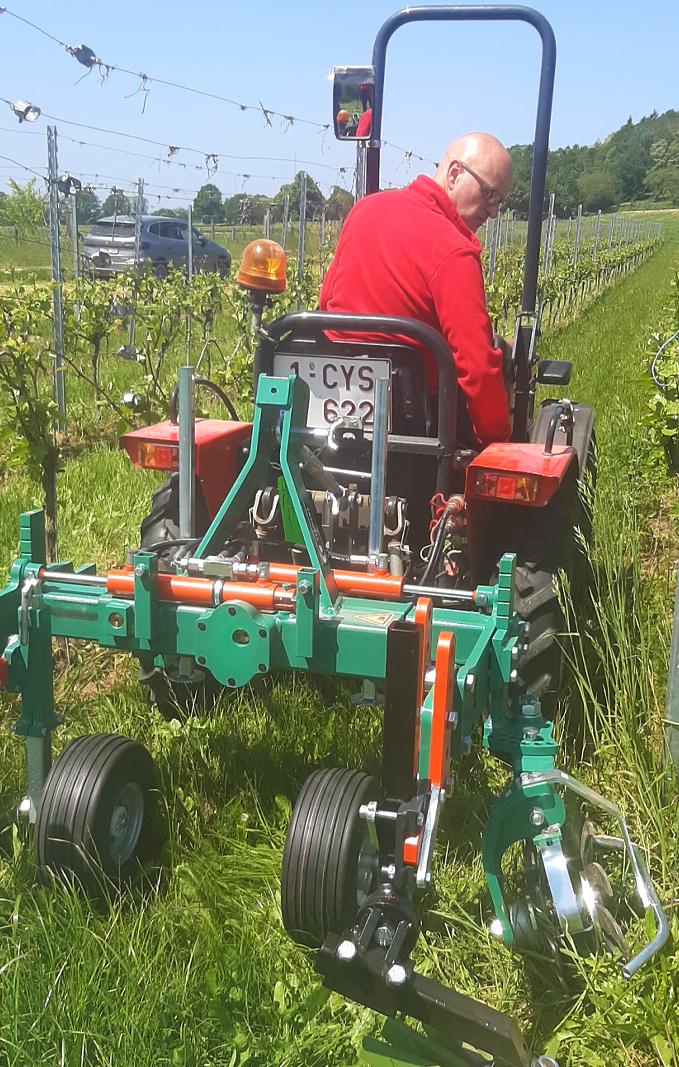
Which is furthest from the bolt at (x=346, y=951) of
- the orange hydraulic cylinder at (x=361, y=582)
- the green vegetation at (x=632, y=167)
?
the green vegetation at (x=632, y=167)

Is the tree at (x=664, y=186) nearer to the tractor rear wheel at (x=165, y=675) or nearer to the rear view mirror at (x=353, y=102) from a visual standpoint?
the rear view mirror at (x=353, y=102)

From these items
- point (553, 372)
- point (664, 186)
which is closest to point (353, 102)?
point (553, 372)

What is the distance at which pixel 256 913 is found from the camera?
235 cm

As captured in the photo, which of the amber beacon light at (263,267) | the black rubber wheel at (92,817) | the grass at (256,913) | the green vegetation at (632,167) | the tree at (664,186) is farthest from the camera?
the tree at (664,186)

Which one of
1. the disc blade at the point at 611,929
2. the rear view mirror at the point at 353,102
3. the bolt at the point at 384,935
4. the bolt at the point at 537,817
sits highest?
the rear view mirror at the point at 353,102

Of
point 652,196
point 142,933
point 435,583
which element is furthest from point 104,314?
point 652,196

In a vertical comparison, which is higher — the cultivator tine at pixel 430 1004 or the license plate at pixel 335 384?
the license plate at pixel 335 384

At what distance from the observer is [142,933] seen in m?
2.21

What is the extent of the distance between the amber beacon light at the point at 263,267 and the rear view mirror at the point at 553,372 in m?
1.11

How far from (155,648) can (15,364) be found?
2.10 m

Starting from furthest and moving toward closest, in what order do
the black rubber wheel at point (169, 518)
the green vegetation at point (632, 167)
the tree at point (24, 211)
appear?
the green vegetation at point (632, 167) < the tree at point (24, 211) < the black rubber wheel at point (169, 518)

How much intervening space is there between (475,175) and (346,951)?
2.61 metres

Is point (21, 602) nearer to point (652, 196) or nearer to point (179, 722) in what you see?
point (179, 722)

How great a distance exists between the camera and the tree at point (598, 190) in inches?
2482
